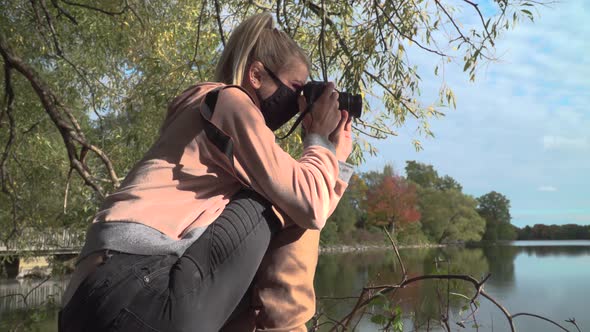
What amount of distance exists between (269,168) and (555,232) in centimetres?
5558

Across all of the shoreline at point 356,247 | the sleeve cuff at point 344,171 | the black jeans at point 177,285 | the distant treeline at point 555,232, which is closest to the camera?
the black jeans at point 177,285

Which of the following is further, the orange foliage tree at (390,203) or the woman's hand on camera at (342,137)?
the orange foliage tree at (390,203)

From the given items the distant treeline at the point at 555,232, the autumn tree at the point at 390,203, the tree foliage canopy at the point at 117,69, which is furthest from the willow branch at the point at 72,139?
the distant treeline at the point at 555,232

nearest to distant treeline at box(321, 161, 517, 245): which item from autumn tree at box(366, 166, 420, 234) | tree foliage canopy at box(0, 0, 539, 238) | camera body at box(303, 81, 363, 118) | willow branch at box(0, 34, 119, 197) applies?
autumn tree at box(366, 166, 420, 234)

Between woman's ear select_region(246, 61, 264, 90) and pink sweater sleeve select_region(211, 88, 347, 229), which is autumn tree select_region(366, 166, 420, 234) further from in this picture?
pink sweater sleeve select_region(211, 88, 347, 229)

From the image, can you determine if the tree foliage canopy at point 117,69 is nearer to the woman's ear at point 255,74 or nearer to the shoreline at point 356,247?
the woman's ear at point 255,74

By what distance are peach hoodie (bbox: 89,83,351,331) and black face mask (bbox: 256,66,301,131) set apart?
14 centimetres

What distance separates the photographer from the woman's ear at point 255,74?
Result: 1194 millimetres

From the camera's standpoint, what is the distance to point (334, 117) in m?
1.18

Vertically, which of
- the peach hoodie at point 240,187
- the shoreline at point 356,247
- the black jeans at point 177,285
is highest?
the peach hoodie at point 240,187

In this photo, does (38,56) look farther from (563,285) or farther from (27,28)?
(563,285)

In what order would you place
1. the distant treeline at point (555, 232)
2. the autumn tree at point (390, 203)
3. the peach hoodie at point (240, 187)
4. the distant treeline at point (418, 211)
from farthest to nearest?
1. the distant treeline at point (555, 232)
2. the autumn tree at point (390, 203)
3. the distant treeline at point (418, 211)
4. the peach hoodie at point (240, 187)

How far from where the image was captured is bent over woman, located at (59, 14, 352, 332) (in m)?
0.84

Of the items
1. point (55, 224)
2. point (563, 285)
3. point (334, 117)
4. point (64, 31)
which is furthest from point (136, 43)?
point (563, 285)
